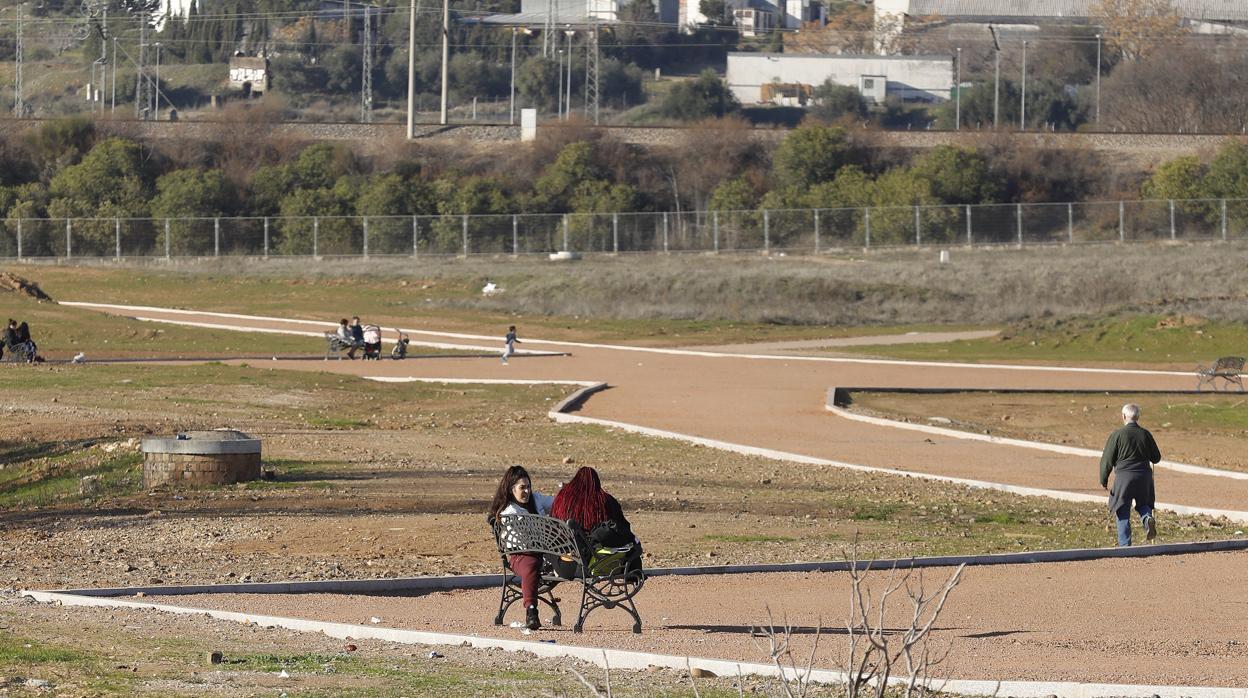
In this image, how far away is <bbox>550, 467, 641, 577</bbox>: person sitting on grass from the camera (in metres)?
11.4

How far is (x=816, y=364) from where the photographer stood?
40438mm

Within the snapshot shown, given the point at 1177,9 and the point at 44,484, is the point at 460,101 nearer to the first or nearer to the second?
the point at 1177,9

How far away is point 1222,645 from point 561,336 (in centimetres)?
3935

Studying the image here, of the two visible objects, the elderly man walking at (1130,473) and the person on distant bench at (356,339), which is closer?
the elderly man walking at (1130,473)

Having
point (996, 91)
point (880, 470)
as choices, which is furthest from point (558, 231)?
point (880, 470)

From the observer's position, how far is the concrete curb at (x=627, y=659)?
9.08 m

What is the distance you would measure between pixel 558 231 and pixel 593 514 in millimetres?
60625

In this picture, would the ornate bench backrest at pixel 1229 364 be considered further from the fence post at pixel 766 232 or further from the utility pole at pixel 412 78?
the utility pole at pixel 412 78

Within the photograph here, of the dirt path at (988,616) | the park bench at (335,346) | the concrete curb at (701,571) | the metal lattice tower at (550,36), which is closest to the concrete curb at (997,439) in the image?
the concrete curb at (701,571)

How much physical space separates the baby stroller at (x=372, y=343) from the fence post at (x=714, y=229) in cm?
3188

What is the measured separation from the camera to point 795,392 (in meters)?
33.5

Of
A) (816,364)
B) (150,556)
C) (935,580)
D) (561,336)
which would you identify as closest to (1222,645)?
(935,580)

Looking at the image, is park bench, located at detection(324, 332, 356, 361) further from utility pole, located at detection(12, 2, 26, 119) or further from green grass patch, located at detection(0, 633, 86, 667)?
utility pole, located at detection(12, 2, 26, 119)

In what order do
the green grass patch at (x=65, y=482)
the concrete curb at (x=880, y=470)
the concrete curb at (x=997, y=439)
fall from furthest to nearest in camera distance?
the concrete curb at (x=997, y=439), the green grass patch at (x=65, y=482), the concrete curb at (x=880, y=470)
